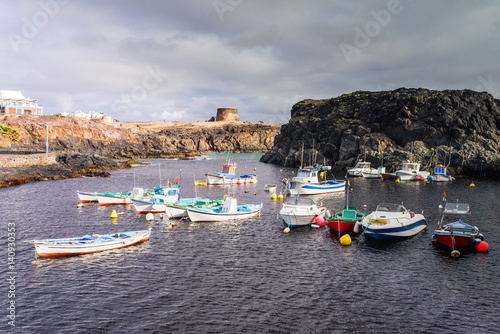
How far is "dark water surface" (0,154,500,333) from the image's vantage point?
18844 mm

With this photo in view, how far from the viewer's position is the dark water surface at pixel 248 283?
18844 mm

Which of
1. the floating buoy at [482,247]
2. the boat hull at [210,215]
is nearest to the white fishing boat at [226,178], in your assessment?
the boat hull at [210,215]

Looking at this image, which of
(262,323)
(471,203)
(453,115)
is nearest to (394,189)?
(471,203)

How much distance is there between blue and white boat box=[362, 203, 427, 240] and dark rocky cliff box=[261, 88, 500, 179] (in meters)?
68.6

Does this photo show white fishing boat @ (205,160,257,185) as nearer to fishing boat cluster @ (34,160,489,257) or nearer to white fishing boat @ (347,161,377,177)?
fishing boat cluster @ (34,160,489,257)

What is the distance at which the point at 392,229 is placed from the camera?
1284 inches

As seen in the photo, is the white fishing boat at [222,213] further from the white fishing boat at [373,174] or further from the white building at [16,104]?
the white building at [16,104]

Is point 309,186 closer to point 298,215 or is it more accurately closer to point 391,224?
point 298,215

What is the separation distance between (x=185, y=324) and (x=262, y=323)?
3.99m

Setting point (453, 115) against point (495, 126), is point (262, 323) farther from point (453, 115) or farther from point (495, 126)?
point (495, 126)

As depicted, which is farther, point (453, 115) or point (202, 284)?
point (453, 115)

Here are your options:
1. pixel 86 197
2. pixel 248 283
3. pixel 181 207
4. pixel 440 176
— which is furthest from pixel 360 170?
pixel 248 283

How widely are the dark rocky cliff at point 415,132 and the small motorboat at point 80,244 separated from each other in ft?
281

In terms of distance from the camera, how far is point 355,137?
109500 millimetres
